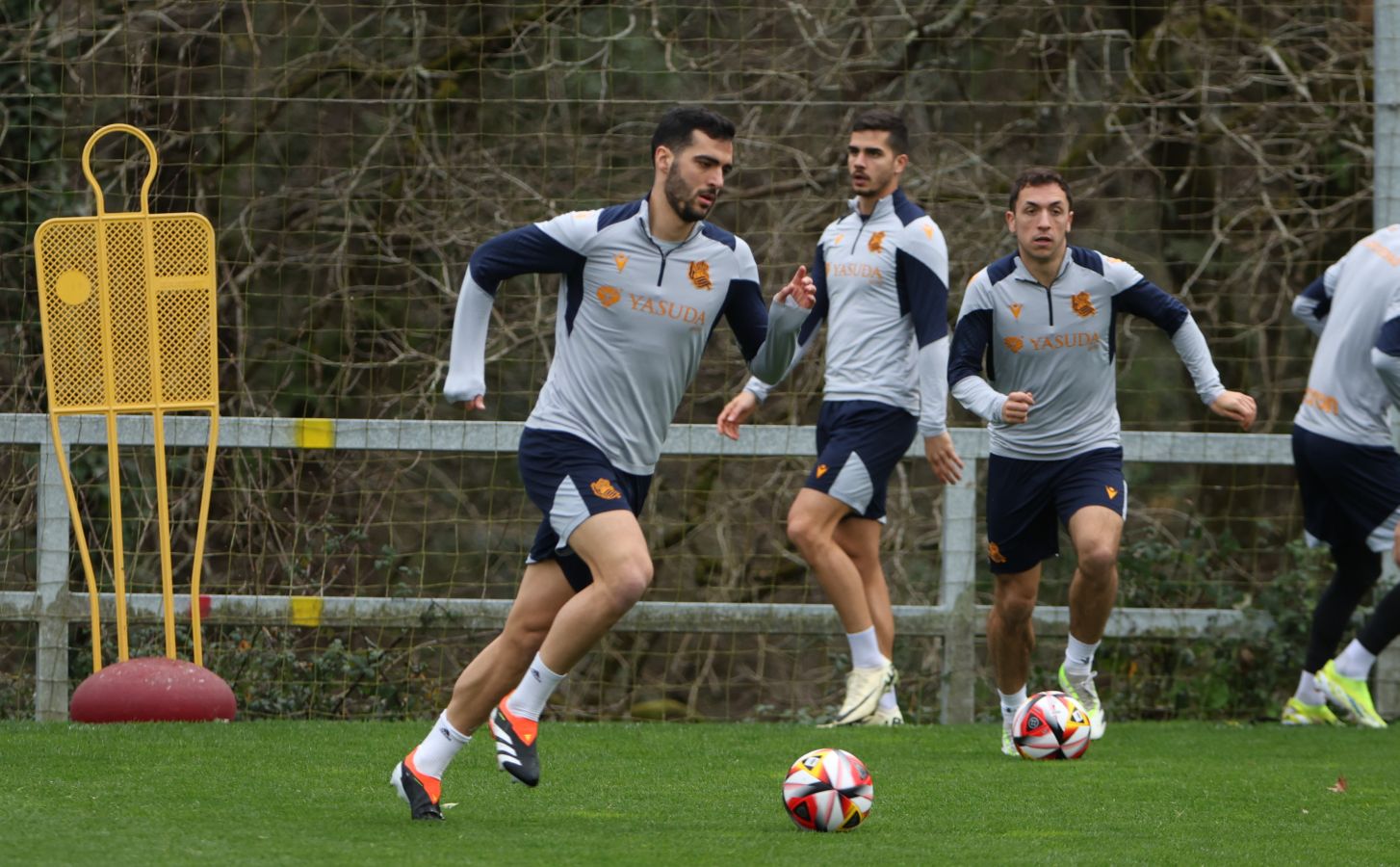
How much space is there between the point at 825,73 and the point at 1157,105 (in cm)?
182

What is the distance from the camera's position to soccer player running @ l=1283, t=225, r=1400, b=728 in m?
8.04

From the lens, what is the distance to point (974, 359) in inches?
281

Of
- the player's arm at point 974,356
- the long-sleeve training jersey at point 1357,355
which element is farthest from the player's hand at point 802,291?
the long-sleeve training jersey at point 1357,355

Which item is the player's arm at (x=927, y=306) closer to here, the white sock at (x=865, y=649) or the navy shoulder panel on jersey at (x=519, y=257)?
the white sock at (x=865, y=649)

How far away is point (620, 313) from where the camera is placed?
5551mm

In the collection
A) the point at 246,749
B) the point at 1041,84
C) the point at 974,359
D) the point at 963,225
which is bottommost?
the point at 246,749

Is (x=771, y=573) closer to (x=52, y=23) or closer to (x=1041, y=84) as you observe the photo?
(x=1041, y=84)

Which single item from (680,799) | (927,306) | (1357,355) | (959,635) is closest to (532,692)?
(680,799)

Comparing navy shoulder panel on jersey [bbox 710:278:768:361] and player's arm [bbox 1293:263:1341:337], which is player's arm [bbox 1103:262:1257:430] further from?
navy shoulder panel on jersey [bbox 710:278:768:361]

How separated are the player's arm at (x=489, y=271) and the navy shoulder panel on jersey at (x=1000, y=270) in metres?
2.11

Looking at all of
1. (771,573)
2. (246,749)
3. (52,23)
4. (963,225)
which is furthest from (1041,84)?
(246,749)

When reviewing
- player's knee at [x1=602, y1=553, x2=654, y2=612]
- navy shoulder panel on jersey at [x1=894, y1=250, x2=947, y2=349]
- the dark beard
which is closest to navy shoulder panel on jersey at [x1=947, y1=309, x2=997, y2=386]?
navy shoulder panel on jersey at [x1=894, y1=250, x2=947, y2=349]

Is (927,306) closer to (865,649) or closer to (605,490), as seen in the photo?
(865,649)

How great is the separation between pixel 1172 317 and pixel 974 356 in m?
0.73
